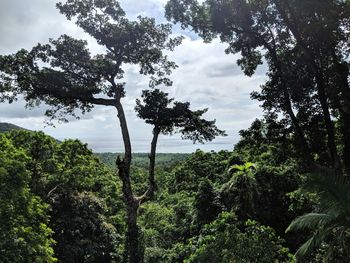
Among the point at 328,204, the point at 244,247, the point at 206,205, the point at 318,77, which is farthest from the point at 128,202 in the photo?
the point at 328,204

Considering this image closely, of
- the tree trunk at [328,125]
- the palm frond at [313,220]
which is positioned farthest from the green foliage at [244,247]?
the tree trunk at [328,125]

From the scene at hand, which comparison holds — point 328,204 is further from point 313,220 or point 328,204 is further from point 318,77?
point 318,77

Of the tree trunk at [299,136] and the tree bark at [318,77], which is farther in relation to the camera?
the tree trunk at [299,136]

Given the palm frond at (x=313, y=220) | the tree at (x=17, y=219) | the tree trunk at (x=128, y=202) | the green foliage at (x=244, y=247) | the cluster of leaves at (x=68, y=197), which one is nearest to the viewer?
the palm frond at (x=313, y=220)

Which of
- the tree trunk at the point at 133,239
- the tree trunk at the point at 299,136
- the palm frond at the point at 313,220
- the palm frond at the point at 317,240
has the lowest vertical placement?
the tree trunk at the point at 133,239

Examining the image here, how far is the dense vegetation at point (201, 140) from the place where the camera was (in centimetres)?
1255

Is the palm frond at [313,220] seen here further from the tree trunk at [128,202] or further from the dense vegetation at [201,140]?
the tree trunk at [128,202]

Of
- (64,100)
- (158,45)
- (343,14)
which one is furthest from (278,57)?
(64,100)

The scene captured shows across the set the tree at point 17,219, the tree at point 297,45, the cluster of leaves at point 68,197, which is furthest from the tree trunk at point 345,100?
the cluster of leaves at point 68,197

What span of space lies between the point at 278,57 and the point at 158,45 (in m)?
8.68

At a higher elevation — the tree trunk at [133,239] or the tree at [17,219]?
the tree at [17,219]

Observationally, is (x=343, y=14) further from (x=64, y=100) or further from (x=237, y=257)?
(x=64, y=100)

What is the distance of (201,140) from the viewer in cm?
2266

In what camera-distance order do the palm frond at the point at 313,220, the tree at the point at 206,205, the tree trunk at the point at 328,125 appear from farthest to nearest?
the tree at the point at 206,205, the tree trunk at the point at 328,125, the palm frond at the point at 313,220
